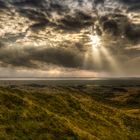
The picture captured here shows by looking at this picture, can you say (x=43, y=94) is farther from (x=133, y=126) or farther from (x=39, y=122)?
(x=133, y=126)

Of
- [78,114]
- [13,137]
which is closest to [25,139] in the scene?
[13,137]

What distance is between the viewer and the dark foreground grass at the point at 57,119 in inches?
819

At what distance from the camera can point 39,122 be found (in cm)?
2242

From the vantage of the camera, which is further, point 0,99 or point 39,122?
point 0,99

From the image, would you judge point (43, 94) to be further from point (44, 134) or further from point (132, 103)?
point (132, 103)

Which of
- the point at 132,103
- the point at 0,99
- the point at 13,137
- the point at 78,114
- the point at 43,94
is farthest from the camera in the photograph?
the point at 132,103

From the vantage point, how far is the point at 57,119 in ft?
77.7

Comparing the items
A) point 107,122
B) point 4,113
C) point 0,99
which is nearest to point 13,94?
point 0,99

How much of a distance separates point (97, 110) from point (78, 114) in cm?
448

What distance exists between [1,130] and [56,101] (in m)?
10.5

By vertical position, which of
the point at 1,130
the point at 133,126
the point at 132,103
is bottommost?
the point at 132,103

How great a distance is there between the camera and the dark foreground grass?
2080 centimetres

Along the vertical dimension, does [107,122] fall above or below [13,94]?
below

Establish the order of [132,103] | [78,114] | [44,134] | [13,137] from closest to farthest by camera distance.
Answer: [13,137] → [44,134] → [78,114] → [132,103]
